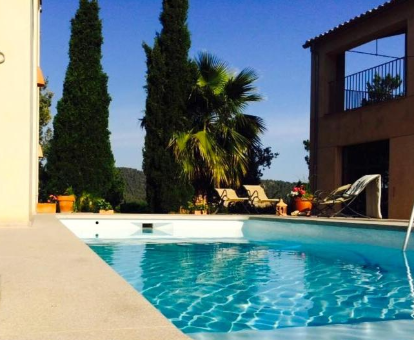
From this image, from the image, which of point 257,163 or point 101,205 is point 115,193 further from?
point 257,163

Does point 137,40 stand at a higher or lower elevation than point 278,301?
higher

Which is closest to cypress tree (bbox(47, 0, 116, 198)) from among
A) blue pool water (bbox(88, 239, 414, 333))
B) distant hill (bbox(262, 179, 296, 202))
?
blue pool water (bbox(88, 239, 414, 333))

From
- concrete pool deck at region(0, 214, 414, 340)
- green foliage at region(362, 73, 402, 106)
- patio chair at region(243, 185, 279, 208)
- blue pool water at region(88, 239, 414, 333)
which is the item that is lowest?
blue pool water at region(88, 239, 414, 333)

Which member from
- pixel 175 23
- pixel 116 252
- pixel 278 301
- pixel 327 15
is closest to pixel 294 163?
pixel 327 15

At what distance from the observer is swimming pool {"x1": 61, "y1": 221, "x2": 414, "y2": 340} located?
3871 millimetres

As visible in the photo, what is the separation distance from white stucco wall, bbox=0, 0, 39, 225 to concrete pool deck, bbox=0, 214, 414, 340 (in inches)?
139

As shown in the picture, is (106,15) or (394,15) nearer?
(394,15)

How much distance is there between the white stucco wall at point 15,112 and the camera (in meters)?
7.87

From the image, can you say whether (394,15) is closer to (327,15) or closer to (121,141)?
(327,15)

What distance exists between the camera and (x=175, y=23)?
595 inches

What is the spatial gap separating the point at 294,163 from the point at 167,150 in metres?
7.23

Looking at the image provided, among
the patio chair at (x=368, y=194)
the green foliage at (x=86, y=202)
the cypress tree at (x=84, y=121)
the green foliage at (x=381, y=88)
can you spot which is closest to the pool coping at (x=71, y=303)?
the patio chair at (x=368, y=194)

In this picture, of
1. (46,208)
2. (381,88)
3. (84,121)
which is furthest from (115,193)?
(381,88)

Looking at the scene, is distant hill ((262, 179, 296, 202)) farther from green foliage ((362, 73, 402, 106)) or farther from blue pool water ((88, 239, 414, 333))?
blue pool water ((88, 239, 414, 333))
